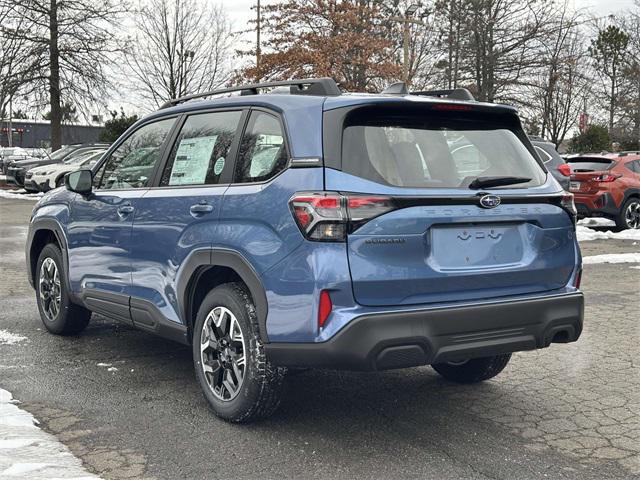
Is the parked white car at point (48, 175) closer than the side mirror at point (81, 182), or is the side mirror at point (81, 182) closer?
the side mirror at point (81, 182)

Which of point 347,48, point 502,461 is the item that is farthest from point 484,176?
point 347,48

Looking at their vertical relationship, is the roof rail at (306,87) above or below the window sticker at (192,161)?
above

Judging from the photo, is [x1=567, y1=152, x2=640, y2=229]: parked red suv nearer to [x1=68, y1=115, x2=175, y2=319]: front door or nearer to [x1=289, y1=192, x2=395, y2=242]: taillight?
[x1=68, y1=115, x2=175, y2=319]: front door

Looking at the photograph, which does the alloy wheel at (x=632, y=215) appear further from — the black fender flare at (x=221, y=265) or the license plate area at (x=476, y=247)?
the black fender flare at (x=221, y=265)

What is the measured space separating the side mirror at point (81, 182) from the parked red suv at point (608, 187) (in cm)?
1172

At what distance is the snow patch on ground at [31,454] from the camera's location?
11.2ft

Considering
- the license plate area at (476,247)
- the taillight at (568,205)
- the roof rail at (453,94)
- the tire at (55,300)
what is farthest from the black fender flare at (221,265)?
the tire at (55,300)

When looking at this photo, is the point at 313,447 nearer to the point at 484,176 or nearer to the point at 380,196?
the point at 380,196

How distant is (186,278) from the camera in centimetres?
437

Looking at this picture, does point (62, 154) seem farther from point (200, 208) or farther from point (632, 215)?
point (200, 208)

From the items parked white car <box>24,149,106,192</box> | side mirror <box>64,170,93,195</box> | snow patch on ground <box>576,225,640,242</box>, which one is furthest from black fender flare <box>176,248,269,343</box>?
parked white car <box>24,149,106,192</box>

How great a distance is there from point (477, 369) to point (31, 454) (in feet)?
8.66

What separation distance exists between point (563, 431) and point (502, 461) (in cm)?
63

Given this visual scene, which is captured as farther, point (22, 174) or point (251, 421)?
point (22, 174)
